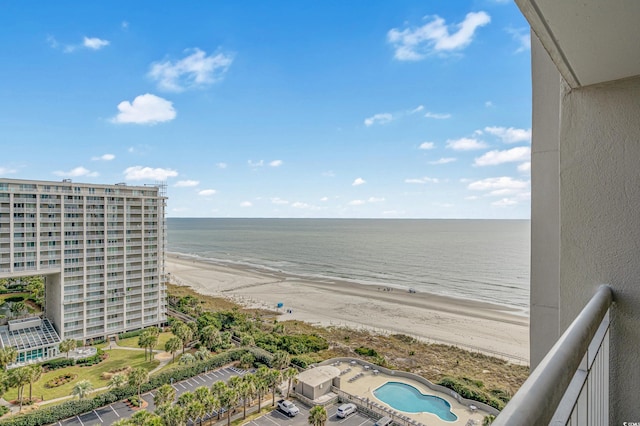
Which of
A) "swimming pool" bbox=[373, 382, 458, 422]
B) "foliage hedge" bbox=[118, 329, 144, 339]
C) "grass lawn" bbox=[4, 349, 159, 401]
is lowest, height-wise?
"swimming pool" bbox=[373, 382, 458, 422]

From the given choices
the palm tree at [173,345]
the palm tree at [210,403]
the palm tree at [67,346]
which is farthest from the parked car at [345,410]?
the palm tree at [67,346]

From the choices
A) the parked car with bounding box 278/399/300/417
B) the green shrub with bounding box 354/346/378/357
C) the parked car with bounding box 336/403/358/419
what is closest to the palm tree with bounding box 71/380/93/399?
the parked car with bounding box 278/399/300/417

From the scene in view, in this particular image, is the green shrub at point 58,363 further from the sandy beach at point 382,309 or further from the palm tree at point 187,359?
the sandy beach at point 382,309

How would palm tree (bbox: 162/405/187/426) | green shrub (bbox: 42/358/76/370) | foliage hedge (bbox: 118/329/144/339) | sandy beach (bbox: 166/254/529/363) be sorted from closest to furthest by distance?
1. palm tree (bbox: 162/405/187/426)
2. green shrub (bbox: 42/358/76/370)
3. foliage hedge (bbox: 118/329/144/339)
4. sandy beach (bbox: 166/254/529/363)

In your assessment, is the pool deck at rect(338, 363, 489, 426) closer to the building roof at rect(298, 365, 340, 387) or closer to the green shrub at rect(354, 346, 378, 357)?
the building roof at rect(298, 365, 340, 387)

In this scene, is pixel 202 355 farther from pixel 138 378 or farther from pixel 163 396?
pixel 163 396

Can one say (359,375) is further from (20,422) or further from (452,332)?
(20,422)
